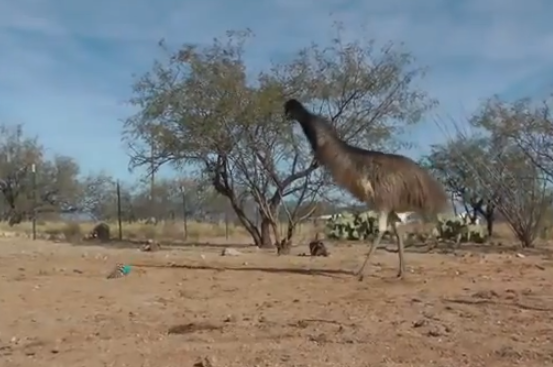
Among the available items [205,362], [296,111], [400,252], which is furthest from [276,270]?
[205,362]

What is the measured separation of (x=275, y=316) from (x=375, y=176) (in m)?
4.22

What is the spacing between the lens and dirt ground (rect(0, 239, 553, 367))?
258 inches

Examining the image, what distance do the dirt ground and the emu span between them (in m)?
1.00

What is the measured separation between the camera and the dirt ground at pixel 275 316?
6562mm

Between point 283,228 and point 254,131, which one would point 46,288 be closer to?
point 254,131

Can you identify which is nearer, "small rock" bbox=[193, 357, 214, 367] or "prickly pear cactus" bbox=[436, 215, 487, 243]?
"small rock" bbox=[193, 357, 214, 367]

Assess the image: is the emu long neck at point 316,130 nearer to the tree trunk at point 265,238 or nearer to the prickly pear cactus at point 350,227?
the tree trunk at point 265,238

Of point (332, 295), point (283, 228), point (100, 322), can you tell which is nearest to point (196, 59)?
point (283, 228)

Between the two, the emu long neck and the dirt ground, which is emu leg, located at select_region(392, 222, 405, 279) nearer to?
the dirt ground

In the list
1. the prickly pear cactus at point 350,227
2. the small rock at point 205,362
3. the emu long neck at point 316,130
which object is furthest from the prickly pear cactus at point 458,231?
the small rock at point 205,362

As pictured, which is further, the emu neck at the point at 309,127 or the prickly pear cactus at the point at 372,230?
the prickly pear cactus at the point at 372,230

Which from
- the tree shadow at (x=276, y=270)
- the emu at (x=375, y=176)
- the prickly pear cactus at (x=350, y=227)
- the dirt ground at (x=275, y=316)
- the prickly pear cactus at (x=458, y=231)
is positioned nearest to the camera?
the dirt ground at (x=275, y=316)

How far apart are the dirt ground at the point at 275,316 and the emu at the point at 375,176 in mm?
1004

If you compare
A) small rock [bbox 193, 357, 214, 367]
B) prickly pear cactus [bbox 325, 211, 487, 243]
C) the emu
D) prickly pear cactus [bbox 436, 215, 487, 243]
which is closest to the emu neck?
the emu
